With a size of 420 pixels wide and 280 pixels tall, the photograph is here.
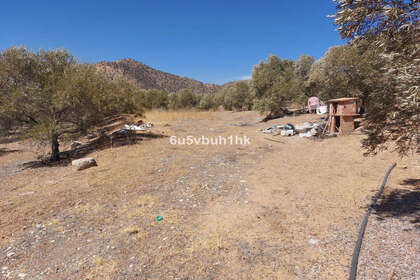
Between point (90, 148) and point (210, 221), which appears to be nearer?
point (210, 221)

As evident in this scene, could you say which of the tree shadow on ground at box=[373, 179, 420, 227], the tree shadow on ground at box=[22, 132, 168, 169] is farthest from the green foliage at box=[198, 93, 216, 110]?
the tree shadow on ground at box=[373, 179, 420, 227]

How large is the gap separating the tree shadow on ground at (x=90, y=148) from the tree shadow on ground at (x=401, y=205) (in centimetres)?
916

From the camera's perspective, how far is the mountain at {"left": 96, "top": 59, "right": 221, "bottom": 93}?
5501 centimetres

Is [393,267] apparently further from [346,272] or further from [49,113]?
[49,113]

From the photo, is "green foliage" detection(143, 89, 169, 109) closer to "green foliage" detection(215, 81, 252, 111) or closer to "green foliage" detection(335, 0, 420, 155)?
"green foliage" detection(215, 81, 252, 111)

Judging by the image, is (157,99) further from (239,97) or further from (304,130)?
(304,130)

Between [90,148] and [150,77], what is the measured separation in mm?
54838

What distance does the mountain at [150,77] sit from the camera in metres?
55.0

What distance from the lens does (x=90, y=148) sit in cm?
980

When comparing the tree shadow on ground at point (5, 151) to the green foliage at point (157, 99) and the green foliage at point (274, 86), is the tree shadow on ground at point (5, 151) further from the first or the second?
the green foliage at point (157, 99)

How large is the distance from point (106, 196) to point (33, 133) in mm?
4743

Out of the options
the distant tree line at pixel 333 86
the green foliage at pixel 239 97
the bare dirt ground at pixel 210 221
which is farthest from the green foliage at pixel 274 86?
the bare dirt ground at pixel 210 221

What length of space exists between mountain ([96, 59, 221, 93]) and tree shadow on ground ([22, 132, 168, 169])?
142ft

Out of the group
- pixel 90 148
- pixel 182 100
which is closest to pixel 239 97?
pixel 182 100
